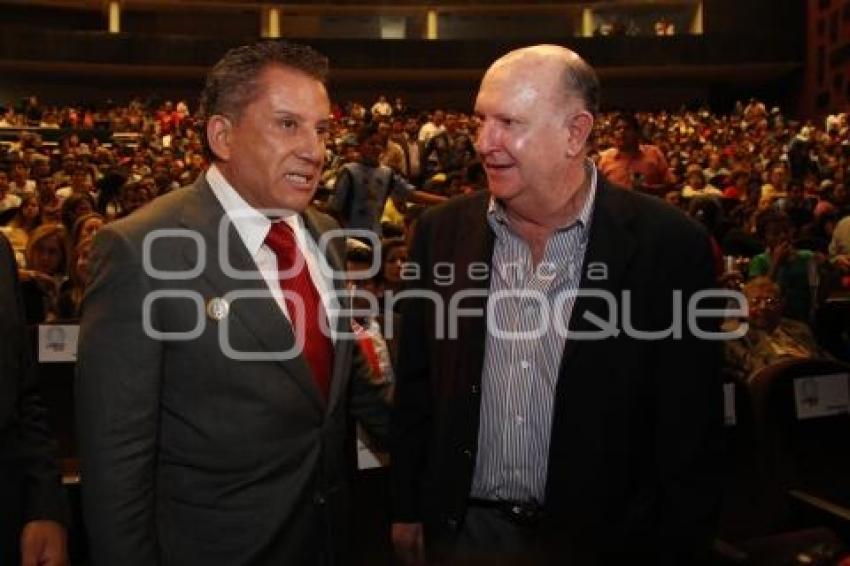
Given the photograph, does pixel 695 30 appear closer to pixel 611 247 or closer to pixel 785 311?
pixel 785 311

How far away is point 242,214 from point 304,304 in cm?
23

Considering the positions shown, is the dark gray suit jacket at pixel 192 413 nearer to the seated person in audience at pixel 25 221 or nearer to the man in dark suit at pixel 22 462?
the man in dark suit at pixel 22 462

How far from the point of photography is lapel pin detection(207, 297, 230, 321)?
179 cm

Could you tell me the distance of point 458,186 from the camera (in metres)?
10.2

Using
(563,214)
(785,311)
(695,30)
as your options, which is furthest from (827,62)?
(563,214)

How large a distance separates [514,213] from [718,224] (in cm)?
648

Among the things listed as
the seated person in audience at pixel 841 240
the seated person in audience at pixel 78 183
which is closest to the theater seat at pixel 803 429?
the seated person in audience at pixel 841 240

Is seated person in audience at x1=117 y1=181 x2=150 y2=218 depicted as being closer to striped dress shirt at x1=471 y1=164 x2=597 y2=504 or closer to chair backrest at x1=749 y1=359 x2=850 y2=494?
chair backrest at x1=749 y1=359 x2=850 y2=494

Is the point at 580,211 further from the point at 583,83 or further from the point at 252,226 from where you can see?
the point at 252,226

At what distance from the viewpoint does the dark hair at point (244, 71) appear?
6.20 ft

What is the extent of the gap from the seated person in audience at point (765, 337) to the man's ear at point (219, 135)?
308 cm

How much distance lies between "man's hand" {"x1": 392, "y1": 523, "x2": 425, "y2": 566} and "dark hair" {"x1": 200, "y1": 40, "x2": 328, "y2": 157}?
104 centimetres

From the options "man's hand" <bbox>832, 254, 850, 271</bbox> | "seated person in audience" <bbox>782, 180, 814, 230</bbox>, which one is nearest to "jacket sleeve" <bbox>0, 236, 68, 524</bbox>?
"man's hand" <bbox>832, 254, 850, 271</bbox>

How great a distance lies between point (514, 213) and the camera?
2182 mm
